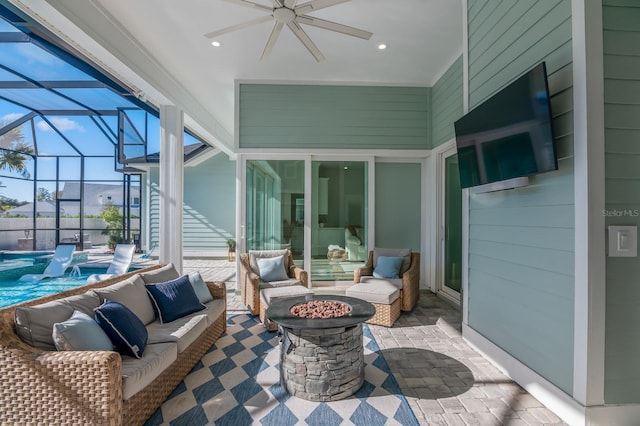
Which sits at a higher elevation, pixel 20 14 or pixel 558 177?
pixel 20 14

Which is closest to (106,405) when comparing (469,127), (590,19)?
(469,127)

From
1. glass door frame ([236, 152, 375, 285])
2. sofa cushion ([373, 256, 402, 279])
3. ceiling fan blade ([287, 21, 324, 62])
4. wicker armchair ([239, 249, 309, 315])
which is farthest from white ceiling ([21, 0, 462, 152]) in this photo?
sofa cushion ([373, 256, 402, 279])

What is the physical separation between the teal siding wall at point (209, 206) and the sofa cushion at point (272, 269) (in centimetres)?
556

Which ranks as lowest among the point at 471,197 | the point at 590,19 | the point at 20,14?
the point at 471,197

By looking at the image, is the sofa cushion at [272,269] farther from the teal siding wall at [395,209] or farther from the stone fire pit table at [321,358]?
the teal siding wall at [395,209]

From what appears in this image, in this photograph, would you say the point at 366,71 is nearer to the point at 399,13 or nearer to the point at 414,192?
the point at 399,13

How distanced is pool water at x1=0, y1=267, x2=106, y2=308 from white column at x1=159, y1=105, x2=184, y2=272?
2070 mm

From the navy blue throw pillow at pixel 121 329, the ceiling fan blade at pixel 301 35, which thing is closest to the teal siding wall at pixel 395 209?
the ceiling fan blade at pixel 301 35

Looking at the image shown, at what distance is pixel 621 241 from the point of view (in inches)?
70.7

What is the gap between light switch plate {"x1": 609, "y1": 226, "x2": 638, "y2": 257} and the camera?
1.80 metres

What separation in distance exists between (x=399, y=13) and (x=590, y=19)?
6.39 feet

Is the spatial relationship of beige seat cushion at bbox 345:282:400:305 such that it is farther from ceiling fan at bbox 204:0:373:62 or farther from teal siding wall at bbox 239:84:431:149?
ceiling fan at bbox 204:0:373:62

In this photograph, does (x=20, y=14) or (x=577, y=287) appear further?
(x=20, y=14)

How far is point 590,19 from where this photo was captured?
1802 millimetres
